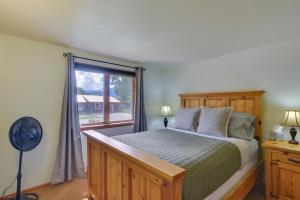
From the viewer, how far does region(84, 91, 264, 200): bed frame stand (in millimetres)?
1003

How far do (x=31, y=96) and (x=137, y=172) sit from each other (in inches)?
78.5

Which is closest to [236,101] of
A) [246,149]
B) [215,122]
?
[215,122]

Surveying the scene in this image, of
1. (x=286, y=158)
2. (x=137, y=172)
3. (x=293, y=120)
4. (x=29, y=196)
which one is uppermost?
(x=293, y=120)

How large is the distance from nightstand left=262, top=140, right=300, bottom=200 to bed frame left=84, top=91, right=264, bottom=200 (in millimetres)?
228

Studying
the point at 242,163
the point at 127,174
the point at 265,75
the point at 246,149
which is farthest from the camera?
the point at 265,75

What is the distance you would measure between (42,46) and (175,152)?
240 cm

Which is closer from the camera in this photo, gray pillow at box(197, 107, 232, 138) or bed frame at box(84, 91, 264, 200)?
bed frame at box(84, 91, 264, 200)

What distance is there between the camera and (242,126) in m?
2.29

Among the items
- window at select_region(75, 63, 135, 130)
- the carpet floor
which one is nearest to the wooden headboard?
the carpet floor

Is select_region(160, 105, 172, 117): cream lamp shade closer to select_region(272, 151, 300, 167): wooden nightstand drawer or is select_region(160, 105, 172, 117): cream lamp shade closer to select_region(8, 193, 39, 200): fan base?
select_region(272, 151, 300, 167): wooden nightstand drawer

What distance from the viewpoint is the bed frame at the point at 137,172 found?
3.29 feet

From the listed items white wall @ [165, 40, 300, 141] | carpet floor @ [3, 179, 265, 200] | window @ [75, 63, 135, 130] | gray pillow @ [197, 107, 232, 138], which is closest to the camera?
carpet floor @ [3, 179, 265, 200]

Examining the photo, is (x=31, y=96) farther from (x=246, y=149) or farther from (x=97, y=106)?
(x=246, y=149)

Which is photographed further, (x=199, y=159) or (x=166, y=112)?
(x=166, y=112)
